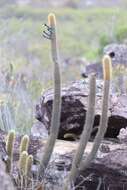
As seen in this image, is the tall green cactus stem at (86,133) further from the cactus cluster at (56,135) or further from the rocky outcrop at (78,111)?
the rocky outcrop at (78,111)

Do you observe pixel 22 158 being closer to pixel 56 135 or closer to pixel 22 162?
pixel 22 162

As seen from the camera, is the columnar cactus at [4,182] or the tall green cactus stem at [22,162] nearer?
the columnar cactus at [4,182]

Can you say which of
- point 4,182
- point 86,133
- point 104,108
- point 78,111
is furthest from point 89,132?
point 78,111

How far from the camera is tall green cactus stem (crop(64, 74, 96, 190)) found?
10.4 feet

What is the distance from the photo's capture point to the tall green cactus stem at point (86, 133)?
3182 millimetres

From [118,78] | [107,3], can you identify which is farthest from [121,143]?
[107,3]

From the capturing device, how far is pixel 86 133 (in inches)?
128

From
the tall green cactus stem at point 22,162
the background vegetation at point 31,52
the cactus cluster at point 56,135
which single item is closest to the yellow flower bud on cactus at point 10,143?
the cactus cluster at point 56,135

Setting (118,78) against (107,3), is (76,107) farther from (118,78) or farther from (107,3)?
(107,3)

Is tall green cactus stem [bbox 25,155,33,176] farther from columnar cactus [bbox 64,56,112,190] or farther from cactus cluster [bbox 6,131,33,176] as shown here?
columnar cactus [bbox 64,56,112,190]

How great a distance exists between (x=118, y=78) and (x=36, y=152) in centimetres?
333

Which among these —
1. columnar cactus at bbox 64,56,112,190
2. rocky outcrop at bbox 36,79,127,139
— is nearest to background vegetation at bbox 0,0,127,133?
rocky outcrop at bbox 36,79,127,139

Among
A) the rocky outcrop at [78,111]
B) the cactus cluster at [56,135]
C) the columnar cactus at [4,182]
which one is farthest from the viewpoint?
the rocky outcrop at [78,111]

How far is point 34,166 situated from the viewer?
3.70 meters
